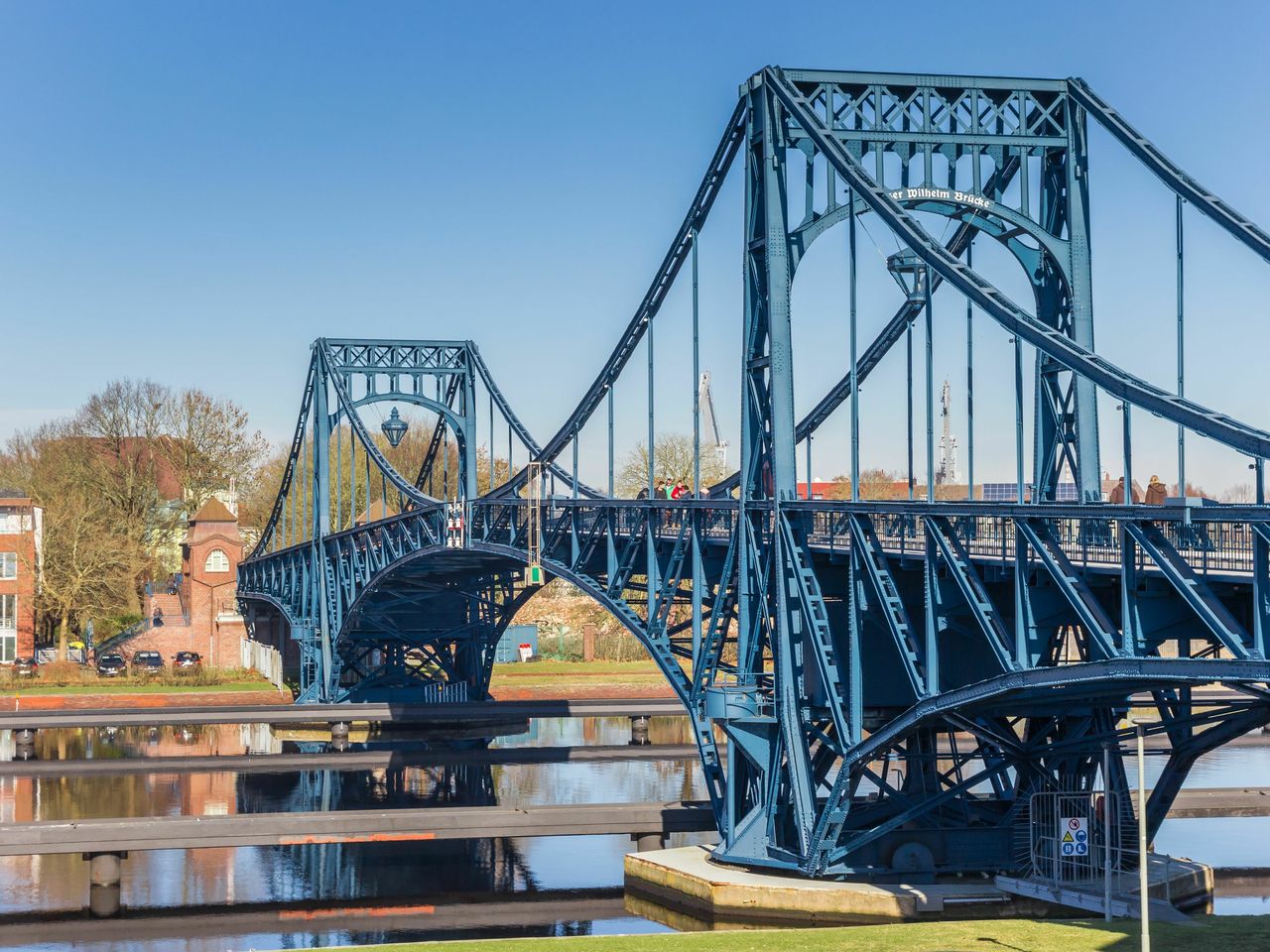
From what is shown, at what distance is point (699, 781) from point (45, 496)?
53.8m

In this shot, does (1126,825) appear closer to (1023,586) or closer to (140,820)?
(1023,586)

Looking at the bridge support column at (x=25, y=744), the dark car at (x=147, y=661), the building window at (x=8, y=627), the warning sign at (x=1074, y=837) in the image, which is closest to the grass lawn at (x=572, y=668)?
the dark car at (x=147, y=661)

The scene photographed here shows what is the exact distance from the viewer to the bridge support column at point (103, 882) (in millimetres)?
40656

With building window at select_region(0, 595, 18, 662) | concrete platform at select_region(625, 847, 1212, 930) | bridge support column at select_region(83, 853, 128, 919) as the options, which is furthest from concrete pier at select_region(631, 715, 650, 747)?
building window at select_region(0, 595, 18, 662)

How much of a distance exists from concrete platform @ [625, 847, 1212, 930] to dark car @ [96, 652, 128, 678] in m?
55.8

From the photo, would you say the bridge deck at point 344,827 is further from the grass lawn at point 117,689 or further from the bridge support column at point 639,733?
the grass lawn at point 117,689

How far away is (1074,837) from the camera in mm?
34750

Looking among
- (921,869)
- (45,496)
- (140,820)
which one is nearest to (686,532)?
(921,869)

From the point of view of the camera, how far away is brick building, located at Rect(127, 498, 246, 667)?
10150 centimetres

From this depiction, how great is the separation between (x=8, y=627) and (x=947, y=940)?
255 ft

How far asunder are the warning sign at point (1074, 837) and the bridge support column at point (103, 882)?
2048cm

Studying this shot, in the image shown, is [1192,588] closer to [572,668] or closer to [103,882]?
[103,882]

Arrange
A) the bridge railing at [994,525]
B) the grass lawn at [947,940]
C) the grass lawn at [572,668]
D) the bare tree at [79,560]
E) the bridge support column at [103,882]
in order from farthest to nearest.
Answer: the bare tree at [79,560] → the grass lawn at [572,668] → the bridge support column at [103,882] → the grass lawn at [947,940] → the bridge railing at [994,525]

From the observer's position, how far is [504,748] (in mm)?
67625
